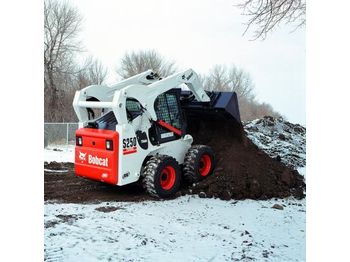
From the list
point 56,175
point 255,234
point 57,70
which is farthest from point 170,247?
point 56,175

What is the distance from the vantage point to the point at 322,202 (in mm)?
2553

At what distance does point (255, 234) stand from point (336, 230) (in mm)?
800

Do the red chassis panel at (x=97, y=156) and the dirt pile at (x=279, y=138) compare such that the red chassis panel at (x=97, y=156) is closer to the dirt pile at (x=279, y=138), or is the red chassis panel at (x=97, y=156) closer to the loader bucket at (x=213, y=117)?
the loader bucket at (x=213, y=117)

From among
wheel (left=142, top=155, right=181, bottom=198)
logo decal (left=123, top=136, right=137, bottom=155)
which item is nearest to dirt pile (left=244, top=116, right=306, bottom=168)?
wheel (left=142, top=155, right=181, bottom=198)

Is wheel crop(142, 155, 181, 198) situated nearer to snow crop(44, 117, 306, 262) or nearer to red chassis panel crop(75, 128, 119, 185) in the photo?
snow crop(44, 117, 306, 262)

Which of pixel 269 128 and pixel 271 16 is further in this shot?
pixel 269 128

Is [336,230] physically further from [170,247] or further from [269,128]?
[269,128]

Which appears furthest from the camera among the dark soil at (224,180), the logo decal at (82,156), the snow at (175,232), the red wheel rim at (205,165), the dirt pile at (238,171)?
the red wheel rim at (205,165)

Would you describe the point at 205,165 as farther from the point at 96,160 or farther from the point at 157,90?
the point at 96,160

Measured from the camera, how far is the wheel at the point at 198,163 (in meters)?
4.68

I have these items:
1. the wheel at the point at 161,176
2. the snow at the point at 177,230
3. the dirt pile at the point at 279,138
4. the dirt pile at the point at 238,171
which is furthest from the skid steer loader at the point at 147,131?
the dirt pile at the point at 279,138

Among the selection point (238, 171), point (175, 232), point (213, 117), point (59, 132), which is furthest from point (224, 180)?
point (59, 132)

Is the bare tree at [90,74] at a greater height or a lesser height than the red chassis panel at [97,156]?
greater

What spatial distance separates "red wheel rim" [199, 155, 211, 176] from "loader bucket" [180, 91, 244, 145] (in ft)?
1.00
